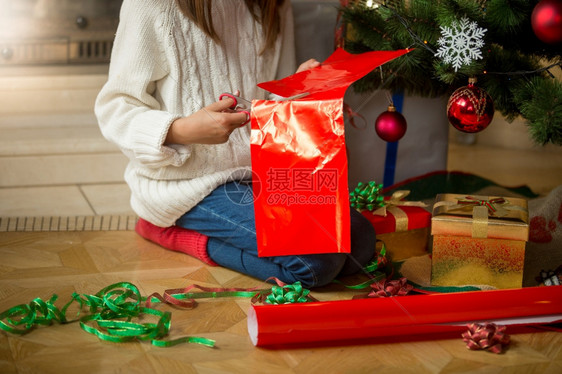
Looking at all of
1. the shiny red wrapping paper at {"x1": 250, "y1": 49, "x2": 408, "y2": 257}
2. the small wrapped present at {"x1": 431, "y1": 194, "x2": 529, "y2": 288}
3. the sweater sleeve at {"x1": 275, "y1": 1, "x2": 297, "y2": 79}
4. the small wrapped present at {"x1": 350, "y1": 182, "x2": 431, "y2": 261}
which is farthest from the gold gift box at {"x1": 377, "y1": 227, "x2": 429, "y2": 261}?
the sweater sleeve at {"x1": 275, "y1": 1, "x2": 297, "y2": 79}

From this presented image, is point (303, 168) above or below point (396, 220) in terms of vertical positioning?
above

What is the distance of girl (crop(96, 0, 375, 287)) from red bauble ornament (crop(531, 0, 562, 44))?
0.34m

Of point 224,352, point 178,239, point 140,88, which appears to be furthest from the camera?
point 178,239

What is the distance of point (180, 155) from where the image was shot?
0.98 metres

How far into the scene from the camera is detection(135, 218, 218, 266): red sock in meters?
1.05

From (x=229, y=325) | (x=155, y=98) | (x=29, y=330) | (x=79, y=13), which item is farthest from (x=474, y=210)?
(x=79, y=13)

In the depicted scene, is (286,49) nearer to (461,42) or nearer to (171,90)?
(171,90)

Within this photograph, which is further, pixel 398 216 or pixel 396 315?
pixel 398 216

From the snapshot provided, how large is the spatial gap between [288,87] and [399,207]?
0.35 metres

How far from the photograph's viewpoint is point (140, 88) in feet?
3.20

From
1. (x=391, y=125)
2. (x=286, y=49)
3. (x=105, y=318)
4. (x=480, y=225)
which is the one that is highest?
(x=286, y=49)

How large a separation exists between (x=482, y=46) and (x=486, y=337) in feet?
1.36

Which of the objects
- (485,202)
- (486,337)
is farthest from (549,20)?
(486,337)

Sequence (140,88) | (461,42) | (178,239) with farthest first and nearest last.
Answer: (178,239), (140,88), (461,42)
